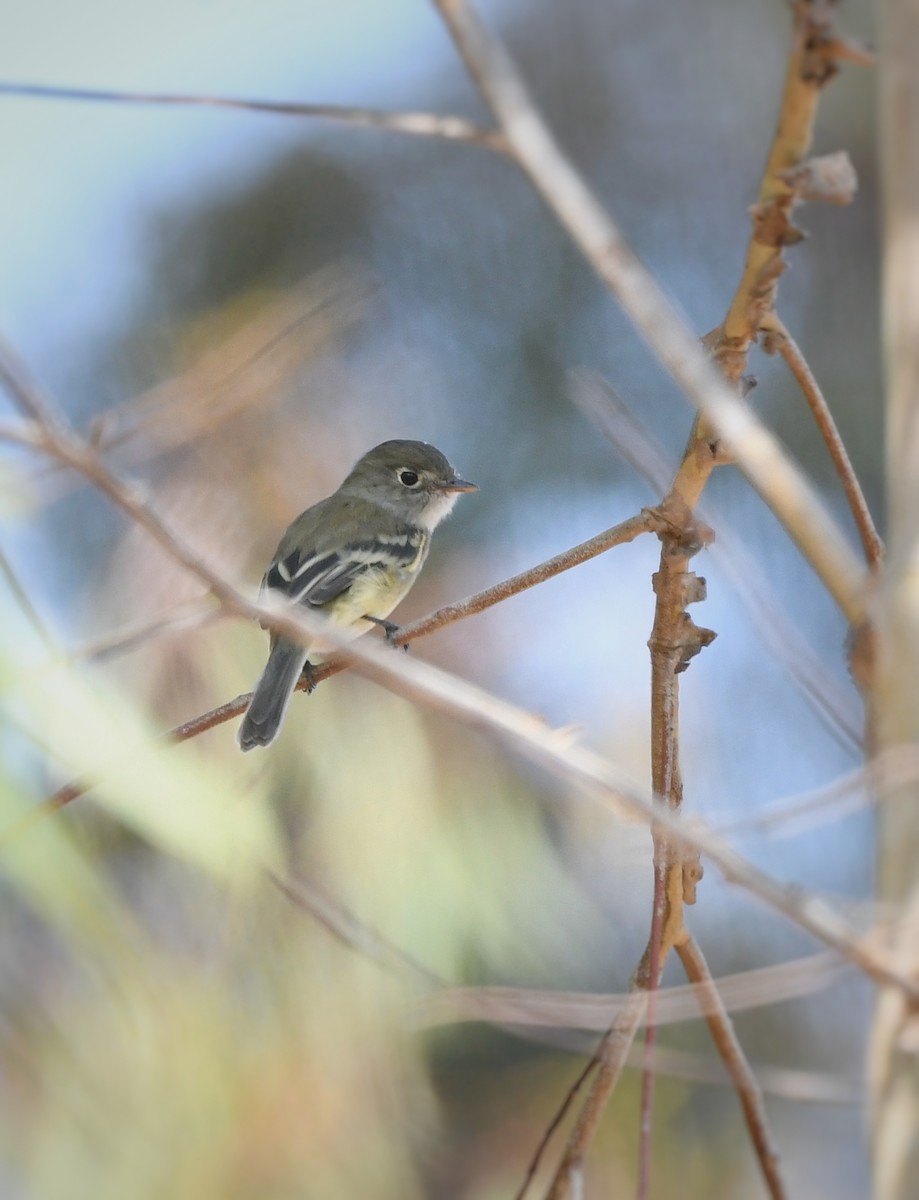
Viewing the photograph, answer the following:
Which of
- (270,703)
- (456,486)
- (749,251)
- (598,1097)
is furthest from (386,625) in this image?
(749,251)

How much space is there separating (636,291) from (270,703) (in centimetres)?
169

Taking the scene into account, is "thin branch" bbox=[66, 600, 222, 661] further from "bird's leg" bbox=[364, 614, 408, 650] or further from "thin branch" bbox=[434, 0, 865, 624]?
"bird's leg" bbox=[364, 614, 408, 650]

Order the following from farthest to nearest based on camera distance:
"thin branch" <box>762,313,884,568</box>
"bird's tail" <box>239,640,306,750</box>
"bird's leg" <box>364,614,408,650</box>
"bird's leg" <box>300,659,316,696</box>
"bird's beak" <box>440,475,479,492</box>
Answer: "bird's beak" <box>440,475,479,492</box>, "bird's leg" <box>364,614,408,650</box>, "bird's leg" <box>300,659,316,696</box>, "bird's tail" <box>239,640,306,750</box>, "thin branch" <box>762,313,884,568</box>

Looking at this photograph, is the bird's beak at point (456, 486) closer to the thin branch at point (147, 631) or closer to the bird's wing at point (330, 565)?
the bird's wing at point (330, 565)

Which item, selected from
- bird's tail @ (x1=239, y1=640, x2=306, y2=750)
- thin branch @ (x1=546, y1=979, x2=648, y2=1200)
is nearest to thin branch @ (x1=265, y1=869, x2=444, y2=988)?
thin branch @ (x1=546, y1=979, x2=648, y2=1200)

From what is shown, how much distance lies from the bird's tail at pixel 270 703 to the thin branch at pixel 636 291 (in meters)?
1.59

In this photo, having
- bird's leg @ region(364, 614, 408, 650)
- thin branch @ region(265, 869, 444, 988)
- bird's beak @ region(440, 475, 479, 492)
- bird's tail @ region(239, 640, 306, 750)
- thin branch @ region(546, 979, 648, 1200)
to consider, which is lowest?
thin branch @ region(546, 979, 648, 1200)

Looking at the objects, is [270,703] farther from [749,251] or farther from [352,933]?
[749,251]

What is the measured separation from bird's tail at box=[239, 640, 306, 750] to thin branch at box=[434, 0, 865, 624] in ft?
5.20

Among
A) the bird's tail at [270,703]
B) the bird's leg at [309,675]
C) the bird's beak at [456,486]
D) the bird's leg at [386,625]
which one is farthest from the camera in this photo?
the bird's beak at [456,486]

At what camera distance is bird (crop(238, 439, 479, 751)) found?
2475mm

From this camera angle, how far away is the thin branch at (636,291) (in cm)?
80

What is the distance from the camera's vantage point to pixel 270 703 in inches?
94.7

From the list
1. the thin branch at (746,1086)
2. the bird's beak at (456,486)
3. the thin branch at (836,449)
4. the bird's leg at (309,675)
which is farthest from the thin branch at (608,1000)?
the bird's beak at (456,486)
